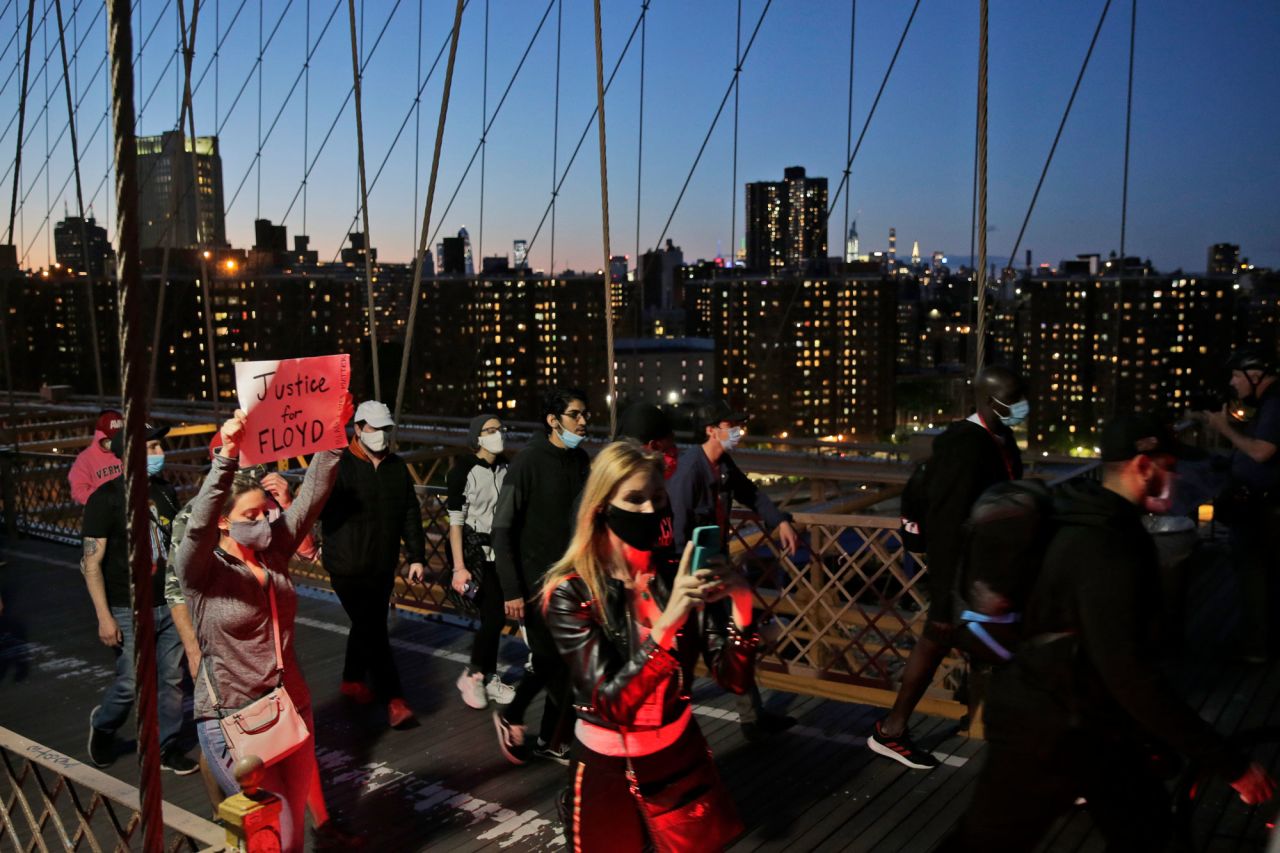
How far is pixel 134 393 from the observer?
174 cm

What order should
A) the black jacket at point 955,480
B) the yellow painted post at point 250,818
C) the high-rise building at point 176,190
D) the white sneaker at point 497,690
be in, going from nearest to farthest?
the yellow painted post at point 250,818, the black jacket at point 955,480, the white sneaker at point 497,690, the high-rise building at point 176,190

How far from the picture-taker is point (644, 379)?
276 ft

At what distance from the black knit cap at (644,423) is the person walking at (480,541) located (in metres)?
1.26

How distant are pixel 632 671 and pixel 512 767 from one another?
239 cm

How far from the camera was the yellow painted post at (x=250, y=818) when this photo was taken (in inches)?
82.5

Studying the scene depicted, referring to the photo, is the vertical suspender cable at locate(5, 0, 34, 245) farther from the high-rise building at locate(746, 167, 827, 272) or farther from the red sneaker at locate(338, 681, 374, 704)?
the high-rise building at locate(746, 167, 827, 272)

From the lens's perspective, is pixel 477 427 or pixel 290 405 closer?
pixel 290 405

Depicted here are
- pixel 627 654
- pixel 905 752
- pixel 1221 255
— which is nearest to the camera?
pixel 627 654

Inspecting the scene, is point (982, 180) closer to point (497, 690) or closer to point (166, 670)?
point (497, 690)

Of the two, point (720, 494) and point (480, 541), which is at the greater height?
point (720, 494)

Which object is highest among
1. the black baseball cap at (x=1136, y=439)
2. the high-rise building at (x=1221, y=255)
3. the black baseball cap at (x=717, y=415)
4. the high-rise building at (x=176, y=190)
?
the high-rise building at (x=1221, y=255)

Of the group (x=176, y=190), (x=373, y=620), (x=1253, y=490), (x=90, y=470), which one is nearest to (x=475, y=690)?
(x=373, y=620)

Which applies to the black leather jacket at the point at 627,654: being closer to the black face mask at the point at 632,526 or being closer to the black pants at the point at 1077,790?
the black face mask at the point at 632,526

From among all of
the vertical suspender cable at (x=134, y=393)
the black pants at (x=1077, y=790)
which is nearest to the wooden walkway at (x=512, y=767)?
the black pants at (x=1077, y=790)
